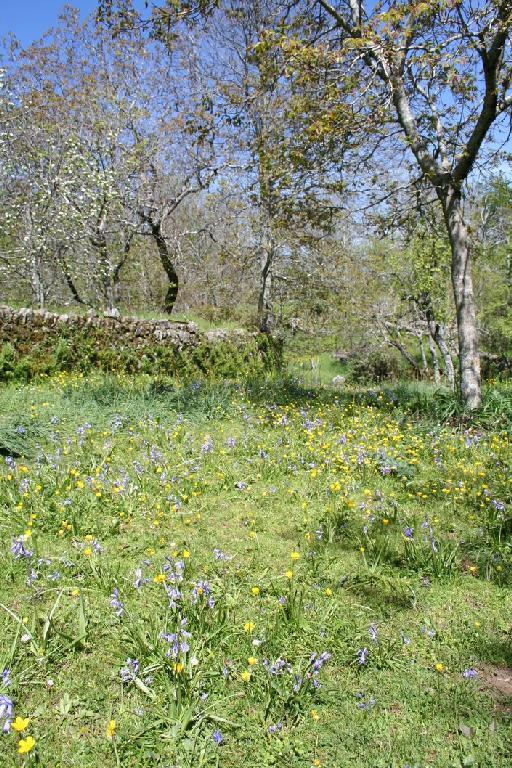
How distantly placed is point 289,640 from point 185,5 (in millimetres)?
7652

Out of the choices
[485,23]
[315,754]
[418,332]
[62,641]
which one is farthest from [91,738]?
[418,332]

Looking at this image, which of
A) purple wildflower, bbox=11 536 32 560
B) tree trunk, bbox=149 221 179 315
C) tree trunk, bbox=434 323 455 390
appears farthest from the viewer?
tree trunk, bbox=149 221 179 315

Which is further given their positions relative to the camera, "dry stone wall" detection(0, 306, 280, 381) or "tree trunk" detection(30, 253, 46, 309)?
"tree trunk" detection(30, 253, 46, 309)

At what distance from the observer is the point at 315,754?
215 cm

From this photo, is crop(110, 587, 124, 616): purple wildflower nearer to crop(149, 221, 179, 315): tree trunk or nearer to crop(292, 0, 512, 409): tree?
crop(292, 0, 512, 409): tree

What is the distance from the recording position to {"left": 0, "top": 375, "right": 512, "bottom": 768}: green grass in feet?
7.28

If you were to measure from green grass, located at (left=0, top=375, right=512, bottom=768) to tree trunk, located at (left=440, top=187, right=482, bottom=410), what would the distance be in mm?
1635

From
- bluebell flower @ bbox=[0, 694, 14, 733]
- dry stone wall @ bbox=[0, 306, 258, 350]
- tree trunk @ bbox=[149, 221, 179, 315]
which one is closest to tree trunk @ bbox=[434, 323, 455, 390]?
dry stone wall @ bbox=[0, 306, 258, 350]

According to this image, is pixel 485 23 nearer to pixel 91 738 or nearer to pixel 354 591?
pixel 354 591

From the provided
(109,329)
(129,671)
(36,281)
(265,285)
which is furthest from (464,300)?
(36,281)

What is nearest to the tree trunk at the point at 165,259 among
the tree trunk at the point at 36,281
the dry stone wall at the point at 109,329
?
the tree trunk at the point at 36,281

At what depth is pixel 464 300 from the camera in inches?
287

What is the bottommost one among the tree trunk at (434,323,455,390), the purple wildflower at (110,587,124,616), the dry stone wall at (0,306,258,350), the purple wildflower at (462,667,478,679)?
the purple wildflower at (462,667,478,679)

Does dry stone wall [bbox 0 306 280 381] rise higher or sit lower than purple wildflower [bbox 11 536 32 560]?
Result: higher
